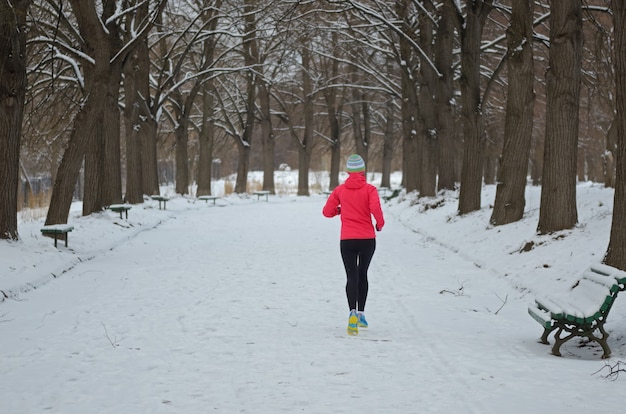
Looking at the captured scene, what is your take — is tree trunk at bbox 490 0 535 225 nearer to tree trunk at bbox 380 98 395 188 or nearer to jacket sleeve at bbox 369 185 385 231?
jacket sleeve at bbox 369 185 385 231

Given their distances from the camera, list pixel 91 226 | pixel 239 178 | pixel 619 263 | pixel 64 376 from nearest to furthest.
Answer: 1. pixel 64 376
2. pixel 619 263
3. pixel 91 226
4. pixel 239 178

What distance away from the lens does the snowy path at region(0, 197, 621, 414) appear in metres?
5.06

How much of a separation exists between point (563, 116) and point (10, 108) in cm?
996

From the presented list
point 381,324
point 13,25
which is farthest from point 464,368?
point 13,25

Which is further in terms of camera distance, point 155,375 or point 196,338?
point 196,338

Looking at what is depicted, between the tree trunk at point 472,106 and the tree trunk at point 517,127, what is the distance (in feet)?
10.0

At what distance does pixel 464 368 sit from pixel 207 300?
13.9 feet

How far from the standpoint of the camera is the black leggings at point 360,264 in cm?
758

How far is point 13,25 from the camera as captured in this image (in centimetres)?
1164

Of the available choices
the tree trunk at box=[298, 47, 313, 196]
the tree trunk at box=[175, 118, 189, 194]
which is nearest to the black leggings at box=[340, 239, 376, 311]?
the tree trunk at box=[175, 118, 189, 194]

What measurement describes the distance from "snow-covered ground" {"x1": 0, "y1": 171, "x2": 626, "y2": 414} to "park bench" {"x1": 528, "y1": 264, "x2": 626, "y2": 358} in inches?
8.9

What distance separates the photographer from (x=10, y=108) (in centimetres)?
1242

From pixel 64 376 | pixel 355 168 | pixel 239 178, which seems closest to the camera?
pixel 64 376

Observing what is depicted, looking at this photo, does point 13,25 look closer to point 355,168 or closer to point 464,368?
point 355,168
